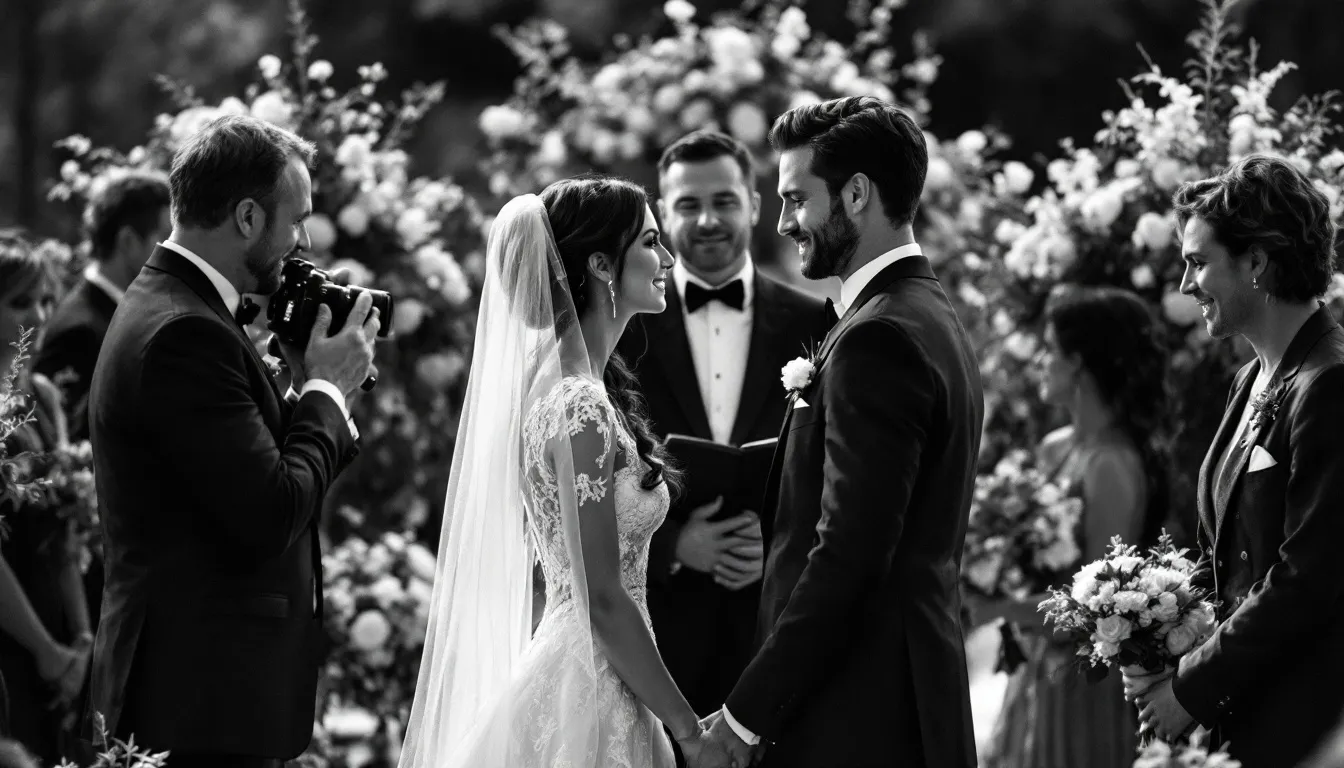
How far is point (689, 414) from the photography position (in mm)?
5082

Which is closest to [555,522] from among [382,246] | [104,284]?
[104,284]

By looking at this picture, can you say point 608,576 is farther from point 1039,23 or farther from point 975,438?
point 1039,23

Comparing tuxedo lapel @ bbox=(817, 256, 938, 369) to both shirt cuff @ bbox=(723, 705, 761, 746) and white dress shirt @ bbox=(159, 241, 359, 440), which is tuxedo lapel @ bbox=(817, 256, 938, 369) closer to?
shirt cuff @ bbox=(723, 705, 761, 746)

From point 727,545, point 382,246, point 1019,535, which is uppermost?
point 382,246

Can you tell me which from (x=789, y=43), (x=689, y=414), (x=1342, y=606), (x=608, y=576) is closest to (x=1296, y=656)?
(x=1342, y=606)

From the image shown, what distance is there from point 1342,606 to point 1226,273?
2.61ft

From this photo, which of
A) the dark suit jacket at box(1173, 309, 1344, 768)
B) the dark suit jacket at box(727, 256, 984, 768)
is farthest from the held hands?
the dark suit jacket at box(1173, 309, 1344, 768)

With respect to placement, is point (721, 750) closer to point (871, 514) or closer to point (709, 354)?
point (871, 514)

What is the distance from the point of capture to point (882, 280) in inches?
146

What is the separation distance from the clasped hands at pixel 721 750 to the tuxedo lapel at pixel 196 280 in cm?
137

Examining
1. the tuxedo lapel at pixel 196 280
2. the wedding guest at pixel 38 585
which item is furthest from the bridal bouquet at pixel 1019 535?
the wedding guest at pixel 38 585

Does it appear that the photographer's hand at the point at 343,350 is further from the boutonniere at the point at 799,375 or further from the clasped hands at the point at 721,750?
the clasped hands at the point at 721,750

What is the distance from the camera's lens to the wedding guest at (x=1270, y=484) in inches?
139

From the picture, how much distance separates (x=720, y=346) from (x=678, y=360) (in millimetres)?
174
